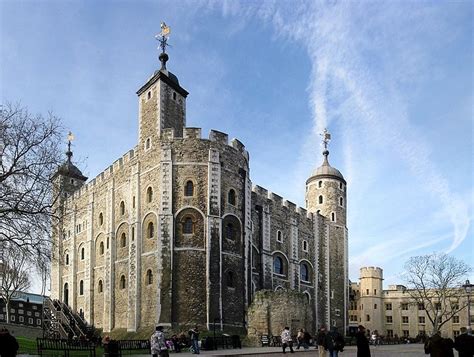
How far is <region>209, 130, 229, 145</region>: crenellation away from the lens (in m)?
38.6

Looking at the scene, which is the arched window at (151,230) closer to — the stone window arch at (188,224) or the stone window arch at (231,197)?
the stone window arch at (188,224)

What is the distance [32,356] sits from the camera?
23.0 metres

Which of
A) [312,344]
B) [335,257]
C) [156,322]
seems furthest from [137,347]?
[335,257]

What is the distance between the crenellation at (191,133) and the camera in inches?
1510

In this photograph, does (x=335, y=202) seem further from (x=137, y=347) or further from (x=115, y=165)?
(x=137, y=347)

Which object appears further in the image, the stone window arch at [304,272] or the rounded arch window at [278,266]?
the stone window arch at [304,272]

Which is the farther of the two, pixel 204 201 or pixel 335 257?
pixel 335 257

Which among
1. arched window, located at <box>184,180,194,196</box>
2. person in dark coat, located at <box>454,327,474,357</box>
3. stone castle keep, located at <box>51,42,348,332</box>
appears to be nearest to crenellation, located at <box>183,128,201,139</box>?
stone castle keep, located at <box>51,42,348,332</box>

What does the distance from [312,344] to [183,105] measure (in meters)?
18.1

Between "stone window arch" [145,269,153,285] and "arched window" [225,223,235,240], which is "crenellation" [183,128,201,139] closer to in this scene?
"arched window" [225,223,235,240]

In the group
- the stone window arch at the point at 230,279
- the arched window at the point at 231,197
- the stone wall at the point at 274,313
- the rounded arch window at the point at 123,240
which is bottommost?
the stone wall at the point at 274,313

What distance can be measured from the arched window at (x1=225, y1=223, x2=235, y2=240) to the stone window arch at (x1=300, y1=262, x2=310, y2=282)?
15349 millimetres

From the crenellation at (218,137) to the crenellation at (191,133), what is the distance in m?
0.79

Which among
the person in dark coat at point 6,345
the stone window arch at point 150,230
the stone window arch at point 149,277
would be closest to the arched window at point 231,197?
the stone window arch at point 150,230
